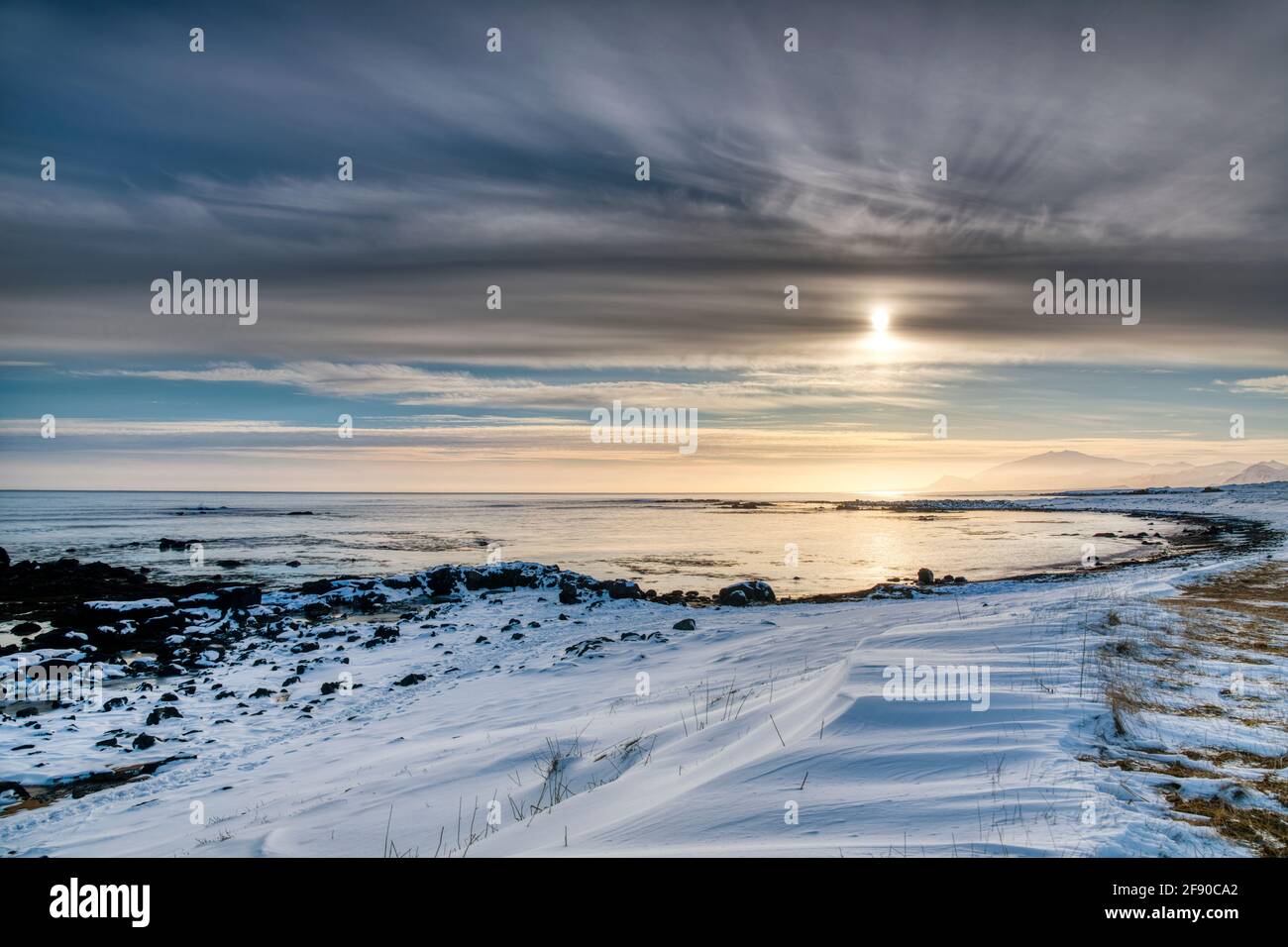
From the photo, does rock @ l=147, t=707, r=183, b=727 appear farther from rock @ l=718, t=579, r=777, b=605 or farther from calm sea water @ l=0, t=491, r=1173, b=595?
calm sea water @ l=0, t=491, r=1173, b=595

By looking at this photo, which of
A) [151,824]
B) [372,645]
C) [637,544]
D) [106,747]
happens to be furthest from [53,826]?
[637,544]

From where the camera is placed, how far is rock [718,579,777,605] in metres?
20.4

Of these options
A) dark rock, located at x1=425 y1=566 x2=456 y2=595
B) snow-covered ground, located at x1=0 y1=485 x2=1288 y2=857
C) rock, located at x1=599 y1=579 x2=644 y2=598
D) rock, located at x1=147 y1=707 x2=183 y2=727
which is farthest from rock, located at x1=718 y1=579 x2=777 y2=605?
rock, located at x1=147 y1=707 x2=183 y2=727

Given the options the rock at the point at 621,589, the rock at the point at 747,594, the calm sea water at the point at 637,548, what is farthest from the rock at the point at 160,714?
the calm sea water at the point at 637,548

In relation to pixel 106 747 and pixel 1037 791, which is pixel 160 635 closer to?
pixel 106 747

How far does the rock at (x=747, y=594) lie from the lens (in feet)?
66.9

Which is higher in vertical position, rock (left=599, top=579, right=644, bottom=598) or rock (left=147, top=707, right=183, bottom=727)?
rock (left=599, top=579, right=644, bottom=598)

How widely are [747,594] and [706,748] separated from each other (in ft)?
47.6

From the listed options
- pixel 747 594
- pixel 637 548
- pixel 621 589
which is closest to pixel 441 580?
pixel 621 589

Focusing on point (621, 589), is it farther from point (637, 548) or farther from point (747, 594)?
point (637, 548)

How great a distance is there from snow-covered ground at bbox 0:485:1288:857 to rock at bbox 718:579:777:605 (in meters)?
5.36

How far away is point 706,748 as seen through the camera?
6.57 m
